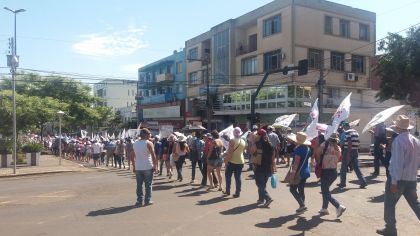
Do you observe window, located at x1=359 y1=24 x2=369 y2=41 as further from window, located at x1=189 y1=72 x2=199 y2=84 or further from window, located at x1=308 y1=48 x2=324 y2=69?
window, located at x1=189 y1=72 x2=199 y2=84

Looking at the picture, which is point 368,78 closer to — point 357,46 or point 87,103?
point 357,46

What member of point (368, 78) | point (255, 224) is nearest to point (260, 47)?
point (368, 78)

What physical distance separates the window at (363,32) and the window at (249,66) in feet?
30.9

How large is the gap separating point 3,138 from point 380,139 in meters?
21.4

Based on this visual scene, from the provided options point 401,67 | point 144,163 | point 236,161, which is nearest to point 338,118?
point 236,161

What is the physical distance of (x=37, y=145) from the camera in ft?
87.2

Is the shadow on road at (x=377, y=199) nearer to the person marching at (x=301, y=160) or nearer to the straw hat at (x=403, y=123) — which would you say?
the person marching at (x=301, y=160)

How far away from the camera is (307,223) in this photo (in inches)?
332

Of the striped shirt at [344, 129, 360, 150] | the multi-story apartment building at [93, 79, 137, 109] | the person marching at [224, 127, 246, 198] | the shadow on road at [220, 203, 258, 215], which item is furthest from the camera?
the multi-story apartment building at [93, 79, 137, 109]

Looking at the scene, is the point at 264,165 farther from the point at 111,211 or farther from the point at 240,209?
the point at 111,211

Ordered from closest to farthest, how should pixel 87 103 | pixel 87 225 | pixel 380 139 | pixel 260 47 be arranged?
pixel 87 225, pixel 380 139, pixel 260 47, pixel 87 103

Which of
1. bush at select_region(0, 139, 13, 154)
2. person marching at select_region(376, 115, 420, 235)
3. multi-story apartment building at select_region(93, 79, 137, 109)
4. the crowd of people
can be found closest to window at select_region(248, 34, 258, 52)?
bush at select_region(0, 139, 13, 154)

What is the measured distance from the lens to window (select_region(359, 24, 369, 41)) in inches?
1684

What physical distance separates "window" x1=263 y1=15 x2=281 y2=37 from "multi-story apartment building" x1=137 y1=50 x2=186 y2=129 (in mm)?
14553
